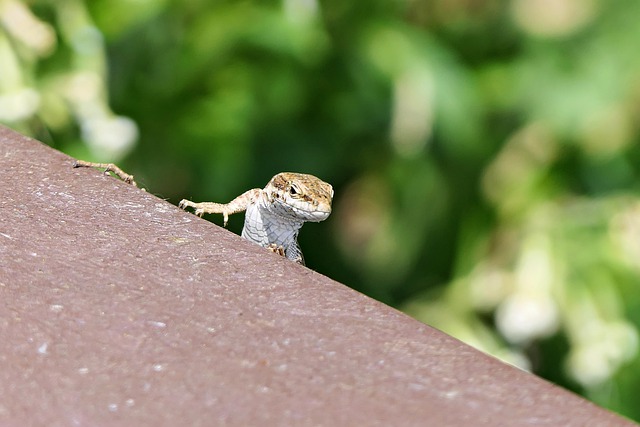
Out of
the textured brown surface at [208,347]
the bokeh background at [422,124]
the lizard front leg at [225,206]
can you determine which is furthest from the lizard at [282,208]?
the textured brown surface at [208,347]

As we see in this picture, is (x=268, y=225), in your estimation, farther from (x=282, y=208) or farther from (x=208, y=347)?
(x=208, y=347)

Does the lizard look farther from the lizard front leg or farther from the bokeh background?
the bokeh background

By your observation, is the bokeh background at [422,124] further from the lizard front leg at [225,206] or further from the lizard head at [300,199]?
the lizard head at [300,199]

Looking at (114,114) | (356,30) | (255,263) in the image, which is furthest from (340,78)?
(255,263)

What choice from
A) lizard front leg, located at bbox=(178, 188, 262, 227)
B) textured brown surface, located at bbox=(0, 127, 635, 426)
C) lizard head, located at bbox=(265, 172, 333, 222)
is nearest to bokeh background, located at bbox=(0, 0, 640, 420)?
lizard front leg, located at bbox=(178, 188, 262, 227)

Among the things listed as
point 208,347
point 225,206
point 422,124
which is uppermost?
point 422,124

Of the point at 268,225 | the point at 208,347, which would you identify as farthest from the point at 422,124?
the point at 208,347
